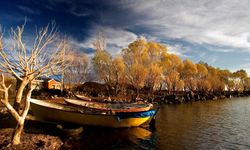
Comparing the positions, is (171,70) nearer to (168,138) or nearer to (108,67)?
(108,67)

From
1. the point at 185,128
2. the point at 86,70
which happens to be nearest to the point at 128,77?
the point at 86,70

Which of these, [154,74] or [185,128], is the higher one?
[154,74]

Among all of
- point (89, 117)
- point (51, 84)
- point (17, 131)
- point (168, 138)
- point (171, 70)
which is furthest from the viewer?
point (51, 84)

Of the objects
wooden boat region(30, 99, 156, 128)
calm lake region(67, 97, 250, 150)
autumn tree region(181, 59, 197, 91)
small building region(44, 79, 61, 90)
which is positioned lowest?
calm lake region(67, 97, 250, 150)

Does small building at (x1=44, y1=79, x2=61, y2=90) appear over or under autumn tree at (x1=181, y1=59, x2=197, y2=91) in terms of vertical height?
under

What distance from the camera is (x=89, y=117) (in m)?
20.5

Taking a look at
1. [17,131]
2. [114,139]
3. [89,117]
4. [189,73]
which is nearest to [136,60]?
[189,73]

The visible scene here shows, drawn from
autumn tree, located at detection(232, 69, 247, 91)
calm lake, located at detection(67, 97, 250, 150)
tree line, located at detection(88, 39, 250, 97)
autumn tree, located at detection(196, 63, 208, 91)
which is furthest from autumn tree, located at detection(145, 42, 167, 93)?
autumn tree, located at detection(232, 69, 247, 91)

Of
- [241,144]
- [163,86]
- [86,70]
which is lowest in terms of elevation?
[241,144]

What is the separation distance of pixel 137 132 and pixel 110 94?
4022 centimetres

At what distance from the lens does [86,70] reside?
6681 cm

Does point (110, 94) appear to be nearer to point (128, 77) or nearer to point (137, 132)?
point (128, 77)

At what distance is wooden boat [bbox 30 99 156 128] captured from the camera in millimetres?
20484

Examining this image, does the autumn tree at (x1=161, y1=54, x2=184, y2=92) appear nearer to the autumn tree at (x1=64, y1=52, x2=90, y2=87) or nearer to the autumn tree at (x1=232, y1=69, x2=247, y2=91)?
the autumn tree at (x1=64, y1=52, x2=90, y2=87)
